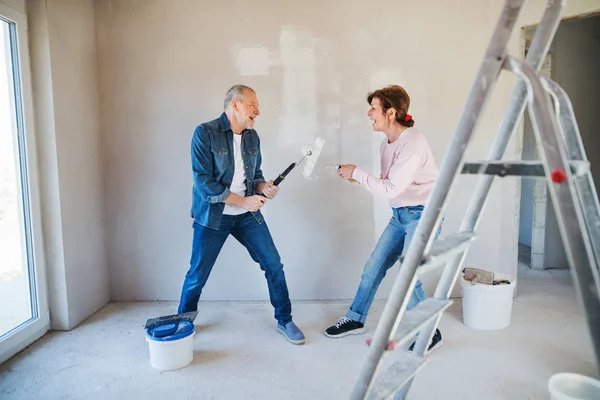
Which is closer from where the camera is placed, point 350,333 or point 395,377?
point 395,377

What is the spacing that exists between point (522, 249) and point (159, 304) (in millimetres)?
3641

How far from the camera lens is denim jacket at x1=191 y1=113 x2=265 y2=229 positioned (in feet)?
7.61

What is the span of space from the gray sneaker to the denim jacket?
64cm

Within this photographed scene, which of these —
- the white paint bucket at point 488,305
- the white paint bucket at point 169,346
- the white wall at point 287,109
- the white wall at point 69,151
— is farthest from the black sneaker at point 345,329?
the white wall at point 69,151

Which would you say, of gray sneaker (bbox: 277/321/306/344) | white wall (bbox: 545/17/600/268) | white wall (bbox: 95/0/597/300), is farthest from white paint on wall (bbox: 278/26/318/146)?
white wall (bbox: 545/17/600/268)

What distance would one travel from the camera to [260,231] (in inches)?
96.2

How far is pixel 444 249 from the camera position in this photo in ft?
3.91

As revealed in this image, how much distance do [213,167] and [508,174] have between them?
5.35ft

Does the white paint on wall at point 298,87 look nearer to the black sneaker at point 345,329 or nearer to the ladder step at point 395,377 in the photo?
the black sneaker at point 345,329

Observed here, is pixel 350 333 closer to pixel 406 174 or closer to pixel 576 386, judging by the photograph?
pixel 406 174

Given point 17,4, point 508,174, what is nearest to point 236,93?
point 17,4

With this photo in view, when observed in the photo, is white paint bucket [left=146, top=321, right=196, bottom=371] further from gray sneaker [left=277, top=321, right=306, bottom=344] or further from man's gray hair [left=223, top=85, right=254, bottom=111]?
man's gray hair [left=223, top=85, right=254, bottom=111]

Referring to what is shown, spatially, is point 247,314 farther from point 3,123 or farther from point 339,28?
point 339,28

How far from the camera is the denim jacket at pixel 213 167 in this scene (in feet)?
7.61
